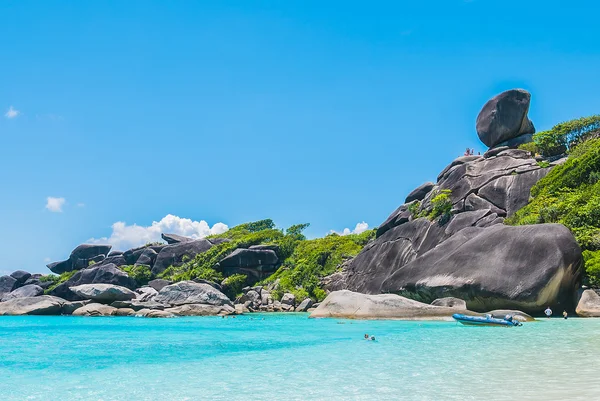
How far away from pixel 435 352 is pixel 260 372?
15.1ft

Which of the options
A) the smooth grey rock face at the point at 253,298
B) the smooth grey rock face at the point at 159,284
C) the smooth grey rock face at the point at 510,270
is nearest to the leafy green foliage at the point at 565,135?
the smooth grey rock face at the point at 510,270

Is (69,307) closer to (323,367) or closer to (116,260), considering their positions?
(116,260)

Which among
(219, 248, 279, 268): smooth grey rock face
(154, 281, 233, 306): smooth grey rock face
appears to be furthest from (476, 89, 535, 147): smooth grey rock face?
(154, 281, 233, 306): smooth grey rock face

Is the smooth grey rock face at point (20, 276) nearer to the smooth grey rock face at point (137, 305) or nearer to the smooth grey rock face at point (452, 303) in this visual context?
the smooth grey rock face at point (137, 305)

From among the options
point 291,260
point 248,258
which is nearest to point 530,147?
point 291,260

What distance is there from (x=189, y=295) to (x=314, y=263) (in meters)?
14.4

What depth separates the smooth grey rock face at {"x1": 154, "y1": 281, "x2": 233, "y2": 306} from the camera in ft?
121

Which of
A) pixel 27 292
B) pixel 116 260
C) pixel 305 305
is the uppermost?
pixel 116 260

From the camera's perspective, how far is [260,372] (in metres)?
10.4

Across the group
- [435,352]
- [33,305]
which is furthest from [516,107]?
[33,305]

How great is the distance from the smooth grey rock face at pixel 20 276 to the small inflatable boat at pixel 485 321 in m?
54.9

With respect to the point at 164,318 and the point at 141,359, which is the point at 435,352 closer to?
the point at 141,359

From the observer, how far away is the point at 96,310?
124 ft

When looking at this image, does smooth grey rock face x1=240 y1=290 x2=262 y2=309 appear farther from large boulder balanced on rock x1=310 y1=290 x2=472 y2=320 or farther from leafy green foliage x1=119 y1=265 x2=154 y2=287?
large boulder balanced on rock x1=310 y1=290 x2=472 y2=320
